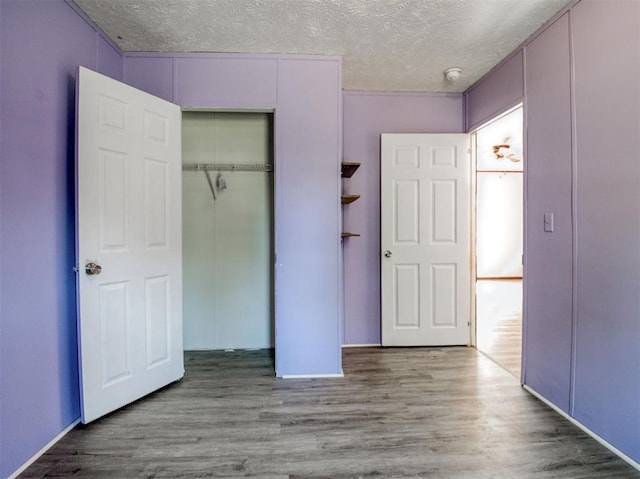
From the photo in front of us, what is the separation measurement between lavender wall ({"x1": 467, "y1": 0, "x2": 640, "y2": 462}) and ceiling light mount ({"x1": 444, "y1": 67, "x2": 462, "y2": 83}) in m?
0.52

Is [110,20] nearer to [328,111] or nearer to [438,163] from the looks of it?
[328,111]

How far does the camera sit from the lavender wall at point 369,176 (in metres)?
3.09

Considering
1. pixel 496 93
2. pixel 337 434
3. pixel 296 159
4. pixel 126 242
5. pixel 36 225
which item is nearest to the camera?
pixel 36 225

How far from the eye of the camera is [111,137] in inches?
76.0

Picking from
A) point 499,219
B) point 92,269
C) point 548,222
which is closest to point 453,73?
point 548,222

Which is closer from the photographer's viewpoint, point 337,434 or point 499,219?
point 337,434

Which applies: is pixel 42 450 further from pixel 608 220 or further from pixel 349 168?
pixel 608 220

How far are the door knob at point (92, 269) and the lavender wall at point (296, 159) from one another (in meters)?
1.15

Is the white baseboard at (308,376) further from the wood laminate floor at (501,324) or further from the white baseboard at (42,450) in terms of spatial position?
the wood laminate floor at (501,324)

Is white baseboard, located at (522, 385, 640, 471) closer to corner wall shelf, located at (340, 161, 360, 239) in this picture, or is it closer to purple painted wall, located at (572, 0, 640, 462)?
purple painted wall, located at (572, 0, 640, 462)

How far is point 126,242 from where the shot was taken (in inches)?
79.6

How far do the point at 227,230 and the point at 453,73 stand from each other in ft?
8.11

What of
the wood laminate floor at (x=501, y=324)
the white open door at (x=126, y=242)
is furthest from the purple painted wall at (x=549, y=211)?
the white open door at (x=126, y=242)

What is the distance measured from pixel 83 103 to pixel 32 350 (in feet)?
4.50
